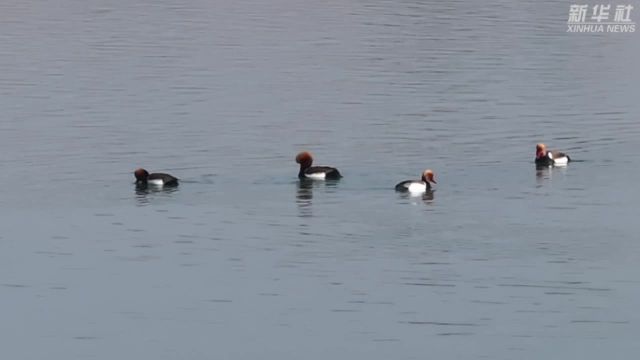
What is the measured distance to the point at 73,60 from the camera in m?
75.7

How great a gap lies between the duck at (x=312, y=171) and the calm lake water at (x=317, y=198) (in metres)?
0.38

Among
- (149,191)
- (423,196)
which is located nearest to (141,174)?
(149,191)

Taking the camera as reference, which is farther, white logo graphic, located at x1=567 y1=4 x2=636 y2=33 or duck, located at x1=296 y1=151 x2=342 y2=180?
white logo graphic, located at x1=567 y1=4 x2=636 y2=33

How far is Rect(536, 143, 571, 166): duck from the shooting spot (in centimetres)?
5209

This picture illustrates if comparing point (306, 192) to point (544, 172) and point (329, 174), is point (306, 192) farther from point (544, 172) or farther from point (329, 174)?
point (544, 172)

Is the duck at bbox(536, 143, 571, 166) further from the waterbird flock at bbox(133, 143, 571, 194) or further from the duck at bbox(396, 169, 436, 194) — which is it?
the duck at bbox(396, 169, 436, 194)

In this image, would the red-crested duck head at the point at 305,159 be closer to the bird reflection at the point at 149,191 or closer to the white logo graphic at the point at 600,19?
the bird reflection at the point at 149,191

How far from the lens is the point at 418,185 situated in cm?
4791

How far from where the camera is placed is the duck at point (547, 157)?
171 ft

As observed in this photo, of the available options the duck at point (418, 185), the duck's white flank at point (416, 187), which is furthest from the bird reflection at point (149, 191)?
the duck's white flank at point (416, 187)

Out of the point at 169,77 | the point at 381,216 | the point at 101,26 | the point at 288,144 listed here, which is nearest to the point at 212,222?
the point at 381,216

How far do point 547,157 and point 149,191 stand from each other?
12234 millimetres

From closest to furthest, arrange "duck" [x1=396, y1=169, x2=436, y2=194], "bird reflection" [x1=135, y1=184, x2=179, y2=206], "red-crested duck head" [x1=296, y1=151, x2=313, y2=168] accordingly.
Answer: "bird reflection" [x1=135, y1=184, x2=179, y2=206] → "duck" [x1=396, y1=169, x2=436, y2=194] → "red-crested duck head" [x1=296, y1=151, x2=313, y2=168]

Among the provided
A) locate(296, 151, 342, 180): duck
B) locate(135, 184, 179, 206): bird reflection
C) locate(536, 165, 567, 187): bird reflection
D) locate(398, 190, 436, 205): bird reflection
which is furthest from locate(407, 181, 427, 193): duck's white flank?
locate(135, 184, 179, 206): bird reflection
